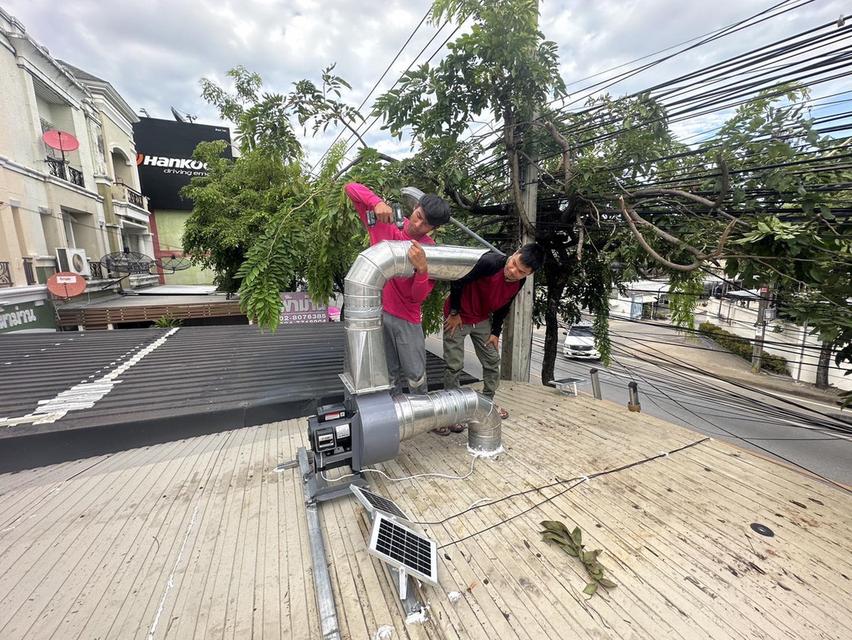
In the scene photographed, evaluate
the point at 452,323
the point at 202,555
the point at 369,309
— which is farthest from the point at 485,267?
the point at 202,555

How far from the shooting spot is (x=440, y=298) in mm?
5457

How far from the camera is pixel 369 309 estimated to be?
2799 mm

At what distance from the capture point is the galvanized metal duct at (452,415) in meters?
2.90

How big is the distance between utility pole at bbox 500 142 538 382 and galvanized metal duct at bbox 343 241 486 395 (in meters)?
2.99

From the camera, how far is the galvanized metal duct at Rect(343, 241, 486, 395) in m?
2.75

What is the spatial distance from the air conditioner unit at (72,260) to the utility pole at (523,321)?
568 inches

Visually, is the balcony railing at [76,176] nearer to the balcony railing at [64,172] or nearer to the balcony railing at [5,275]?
the balcony railing at [64,172]

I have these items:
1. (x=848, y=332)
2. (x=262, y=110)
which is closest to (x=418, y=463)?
(x=848, y=332)

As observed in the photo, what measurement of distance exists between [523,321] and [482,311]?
198 cm

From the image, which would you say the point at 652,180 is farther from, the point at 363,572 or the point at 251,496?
the point at 251,496

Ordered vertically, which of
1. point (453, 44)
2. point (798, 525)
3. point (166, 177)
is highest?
point (166, 177)

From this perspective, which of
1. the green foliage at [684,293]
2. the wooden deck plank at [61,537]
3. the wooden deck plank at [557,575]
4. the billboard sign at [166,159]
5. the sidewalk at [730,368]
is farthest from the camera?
the billboard sign at [166,159]

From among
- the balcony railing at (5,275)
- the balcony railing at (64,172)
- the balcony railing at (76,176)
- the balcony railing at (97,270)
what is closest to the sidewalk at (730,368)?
the balcony railing at (5,275)

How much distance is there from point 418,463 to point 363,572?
1.22 m
